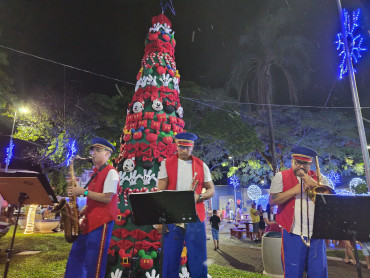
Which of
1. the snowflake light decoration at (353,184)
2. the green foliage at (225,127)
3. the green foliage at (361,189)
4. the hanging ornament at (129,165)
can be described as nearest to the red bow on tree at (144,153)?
the hanging ornament at (129,165)

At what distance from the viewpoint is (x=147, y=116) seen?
5980 mm

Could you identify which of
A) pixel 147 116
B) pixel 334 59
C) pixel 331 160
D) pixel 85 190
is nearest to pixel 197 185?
pixel 85 190

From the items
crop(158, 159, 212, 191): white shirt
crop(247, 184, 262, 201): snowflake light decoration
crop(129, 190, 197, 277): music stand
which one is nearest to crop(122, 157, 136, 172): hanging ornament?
crop(158, 159, 212, 191): white shirt

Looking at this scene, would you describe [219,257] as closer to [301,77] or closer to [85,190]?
[85,190]

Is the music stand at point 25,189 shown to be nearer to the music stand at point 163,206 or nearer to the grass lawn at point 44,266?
the music stand at point 163,206

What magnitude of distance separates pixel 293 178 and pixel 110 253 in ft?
12.0

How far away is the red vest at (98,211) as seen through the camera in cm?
409

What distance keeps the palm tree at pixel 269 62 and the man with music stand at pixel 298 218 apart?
1549cm

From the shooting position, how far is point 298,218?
143 inches

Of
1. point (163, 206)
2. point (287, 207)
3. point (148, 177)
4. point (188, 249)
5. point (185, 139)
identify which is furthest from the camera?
point (148, 177)

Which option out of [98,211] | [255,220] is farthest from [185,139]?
[255,220]

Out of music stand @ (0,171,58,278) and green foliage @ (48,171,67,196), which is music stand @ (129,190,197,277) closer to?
music stand @ (0,171,58,278)

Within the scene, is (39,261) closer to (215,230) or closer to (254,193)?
(215,230)

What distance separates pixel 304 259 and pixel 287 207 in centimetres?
67
